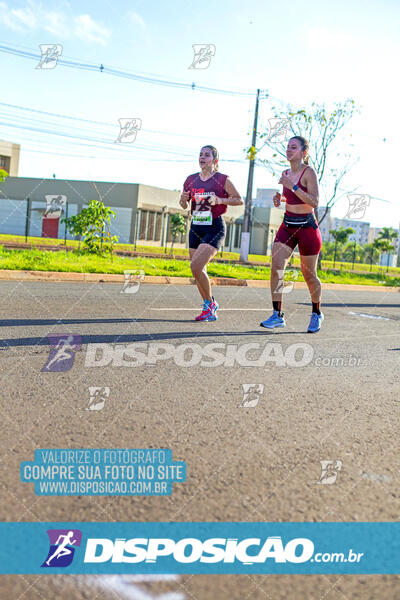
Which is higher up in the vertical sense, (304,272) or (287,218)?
(287,218)

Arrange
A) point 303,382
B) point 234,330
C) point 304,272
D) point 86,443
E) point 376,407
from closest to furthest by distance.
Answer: point 86,443 → point 376,407 → point 303,382 → point 234,330 → point 304,272

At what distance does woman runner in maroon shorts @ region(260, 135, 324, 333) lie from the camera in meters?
6.21

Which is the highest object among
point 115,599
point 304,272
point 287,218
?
point 287,218

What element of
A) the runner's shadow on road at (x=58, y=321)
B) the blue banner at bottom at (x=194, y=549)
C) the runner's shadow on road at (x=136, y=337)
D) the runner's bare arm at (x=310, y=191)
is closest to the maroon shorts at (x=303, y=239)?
the runner's bare arm at (x=310, y=191)

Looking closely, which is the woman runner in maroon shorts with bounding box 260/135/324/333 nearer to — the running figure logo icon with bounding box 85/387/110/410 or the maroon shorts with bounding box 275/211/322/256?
the maroon shorts with bounding box 275/211/322/256

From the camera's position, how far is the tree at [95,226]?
52.3 ft

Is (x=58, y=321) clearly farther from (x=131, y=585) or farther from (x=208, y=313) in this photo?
(x=131, y=585)

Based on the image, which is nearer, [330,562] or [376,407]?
[330,562]

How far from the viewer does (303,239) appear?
6.38 metres

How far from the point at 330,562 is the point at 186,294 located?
26.5ft

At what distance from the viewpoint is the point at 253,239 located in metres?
64.8

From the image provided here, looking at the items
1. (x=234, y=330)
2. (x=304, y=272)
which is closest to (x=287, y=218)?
(x=304, y=272)

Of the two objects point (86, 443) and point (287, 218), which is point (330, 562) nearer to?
point (86, 443)

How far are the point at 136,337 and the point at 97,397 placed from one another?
206 cm
